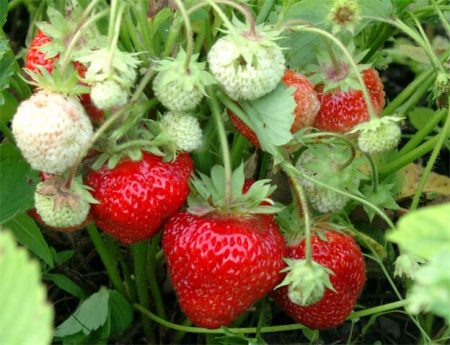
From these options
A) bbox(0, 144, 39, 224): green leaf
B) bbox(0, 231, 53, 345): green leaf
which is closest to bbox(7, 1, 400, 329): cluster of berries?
bbox(0, 144, 39, 224): green leaf

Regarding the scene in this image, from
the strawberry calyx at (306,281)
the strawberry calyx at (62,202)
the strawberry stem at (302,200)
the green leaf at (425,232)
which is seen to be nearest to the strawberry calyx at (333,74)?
the strawberry stem at (302,200)

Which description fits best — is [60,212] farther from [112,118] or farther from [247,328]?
[247,328]

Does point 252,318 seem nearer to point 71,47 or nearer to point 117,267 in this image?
point 117,267

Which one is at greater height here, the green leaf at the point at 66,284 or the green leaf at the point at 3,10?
the green leaf at the point at 3,10

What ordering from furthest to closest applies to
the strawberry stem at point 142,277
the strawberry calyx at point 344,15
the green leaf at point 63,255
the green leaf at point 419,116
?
1. the green leaf at point 419,116
2. the green leaf at point 63,255
3. the strawberry stem at point 142,277
4. the strawberry calyx at point 344,15

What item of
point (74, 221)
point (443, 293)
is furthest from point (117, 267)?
point (443, 293)

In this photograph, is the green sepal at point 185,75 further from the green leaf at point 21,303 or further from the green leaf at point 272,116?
the green leaf at point 21,303

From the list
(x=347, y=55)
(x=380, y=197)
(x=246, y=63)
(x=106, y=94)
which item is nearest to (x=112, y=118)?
(x=106, y=94)
